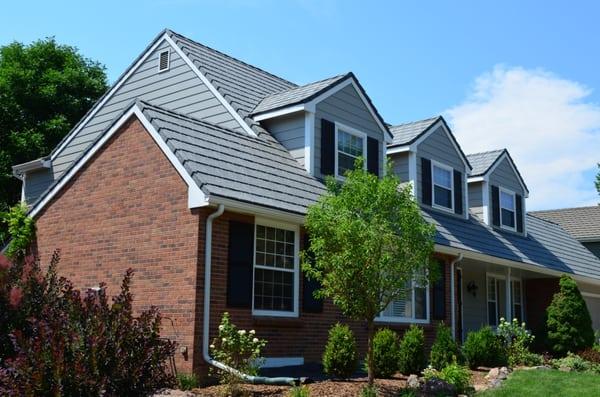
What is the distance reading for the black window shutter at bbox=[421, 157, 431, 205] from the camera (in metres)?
19.6

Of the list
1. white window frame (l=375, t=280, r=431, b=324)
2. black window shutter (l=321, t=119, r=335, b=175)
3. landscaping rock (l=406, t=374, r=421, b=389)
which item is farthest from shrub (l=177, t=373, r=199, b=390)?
black window shutter (l=321, t=119, r=335, b=175)

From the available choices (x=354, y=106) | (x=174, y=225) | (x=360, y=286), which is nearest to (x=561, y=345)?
(x=354, y=106)

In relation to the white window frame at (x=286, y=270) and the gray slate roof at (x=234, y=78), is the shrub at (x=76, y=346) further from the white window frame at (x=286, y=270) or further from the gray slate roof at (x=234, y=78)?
the gray slate roof at (x=234, y=78)

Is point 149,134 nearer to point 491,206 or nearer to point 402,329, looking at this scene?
point 402,329

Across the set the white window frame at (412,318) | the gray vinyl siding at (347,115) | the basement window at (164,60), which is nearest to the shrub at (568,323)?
the white window frame at (412,318)

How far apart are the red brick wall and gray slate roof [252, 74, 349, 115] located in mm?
4087

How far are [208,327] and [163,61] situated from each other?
955 centimetres

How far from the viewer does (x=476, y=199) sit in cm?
2297

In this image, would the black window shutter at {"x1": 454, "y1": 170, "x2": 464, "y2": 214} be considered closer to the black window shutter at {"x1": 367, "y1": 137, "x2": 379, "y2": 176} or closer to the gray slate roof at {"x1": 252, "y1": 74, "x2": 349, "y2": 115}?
the black window shutter at {"x1": 367, "y1": 137, "x2": 379, "y2": 176}

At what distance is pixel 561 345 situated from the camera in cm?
1942

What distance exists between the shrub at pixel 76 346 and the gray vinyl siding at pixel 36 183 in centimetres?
1317

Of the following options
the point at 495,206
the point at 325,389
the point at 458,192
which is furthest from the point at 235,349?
the point at 495,206

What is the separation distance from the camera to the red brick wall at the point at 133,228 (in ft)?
38.7

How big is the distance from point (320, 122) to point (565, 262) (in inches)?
494
